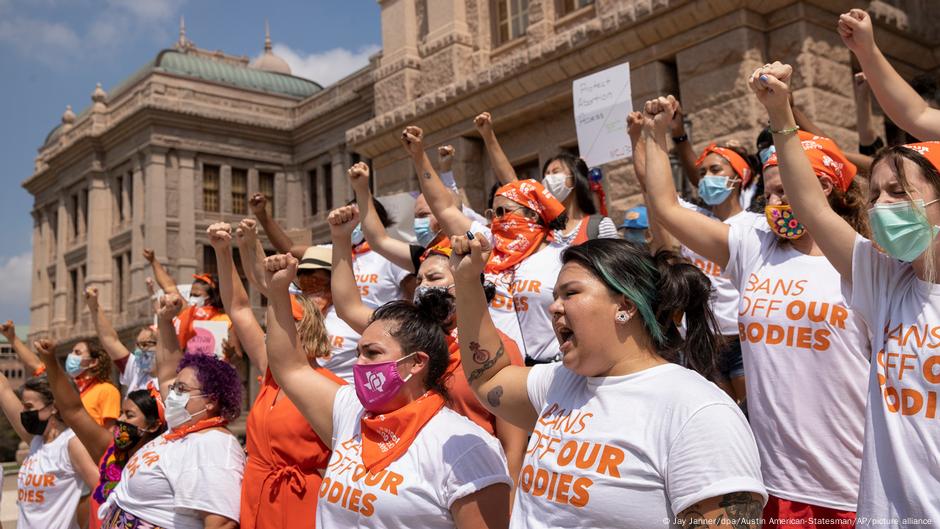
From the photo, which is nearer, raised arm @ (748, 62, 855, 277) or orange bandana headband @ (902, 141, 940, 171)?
orange bandana headband @ (902, 141, 940, 171)

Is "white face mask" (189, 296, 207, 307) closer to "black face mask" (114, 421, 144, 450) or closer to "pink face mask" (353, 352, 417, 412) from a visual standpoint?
"black face mask" (114, 421, 144, 450)

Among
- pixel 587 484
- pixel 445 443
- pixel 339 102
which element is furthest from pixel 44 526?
pixel 339 102

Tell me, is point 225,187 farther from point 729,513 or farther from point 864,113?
point 729,513

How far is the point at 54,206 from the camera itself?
153ft

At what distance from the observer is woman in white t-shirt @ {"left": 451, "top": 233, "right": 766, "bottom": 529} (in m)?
2.21

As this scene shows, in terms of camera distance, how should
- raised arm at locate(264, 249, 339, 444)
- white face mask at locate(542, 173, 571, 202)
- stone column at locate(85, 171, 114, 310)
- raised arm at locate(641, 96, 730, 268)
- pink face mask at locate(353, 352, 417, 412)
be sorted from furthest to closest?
1. stone column at locate(85, 171, 114, 310)
2. white face mask at locate(542, 173, 571, 202)
3. raised arm at locate(264, 249, 339, 444)
4. raised arm at locate(641, 96, 730, 268)
5. pink face mask at locate(353, 352, 417, 412)

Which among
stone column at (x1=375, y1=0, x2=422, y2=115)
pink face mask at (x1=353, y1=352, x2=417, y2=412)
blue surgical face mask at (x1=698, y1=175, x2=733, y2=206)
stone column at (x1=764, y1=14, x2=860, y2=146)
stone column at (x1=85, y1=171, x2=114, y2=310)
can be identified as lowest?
pink face mask at (x1=353, y1=352, x2=417, y2=412)

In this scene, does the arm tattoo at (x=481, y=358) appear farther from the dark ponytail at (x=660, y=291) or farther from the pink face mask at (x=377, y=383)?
the dark ponytail at (x=660, y=291)

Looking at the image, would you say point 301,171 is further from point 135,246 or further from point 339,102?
point 135,246

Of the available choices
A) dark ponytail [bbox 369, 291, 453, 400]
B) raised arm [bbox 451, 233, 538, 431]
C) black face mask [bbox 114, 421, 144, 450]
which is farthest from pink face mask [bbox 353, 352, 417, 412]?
black face mask [bbox 114, 421, 144, 450]

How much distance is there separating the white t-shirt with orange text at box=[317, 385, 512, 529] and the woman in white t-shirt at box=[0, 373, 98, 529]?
3314 millimetres

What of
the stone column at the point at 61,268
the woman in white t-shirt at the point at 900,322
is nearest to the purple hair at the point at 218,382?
the woman in white t-shirt at the point at 900,322

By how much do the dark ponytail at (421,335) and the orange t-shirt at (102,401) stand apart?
4340mm

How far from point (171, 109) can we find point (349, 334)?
35.7 meters
